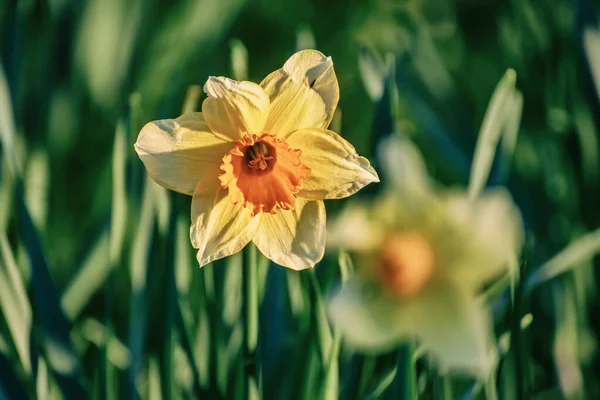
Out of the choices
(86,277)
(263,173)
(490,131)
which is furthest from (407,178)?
(86,277)

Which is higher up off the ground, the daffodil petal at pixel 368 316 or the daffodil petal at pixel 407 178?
the daffodil petal at pixel 407 178

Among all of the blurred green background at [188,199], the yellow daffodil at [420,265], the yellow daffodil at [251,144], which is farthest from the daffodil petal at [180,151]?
the yellow daffodil at [420,265]

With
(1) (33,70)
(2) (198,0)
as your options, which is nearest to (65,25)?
(1) (33,70)

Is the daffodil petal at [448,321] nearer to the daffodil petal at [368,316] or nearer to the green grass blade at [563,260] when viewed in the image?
the daffodil petal at [368,316]

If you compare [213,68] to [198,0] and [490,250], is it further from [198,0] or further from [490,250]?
[490,250]

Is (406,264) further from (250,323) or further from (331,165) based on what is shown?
(250,323)

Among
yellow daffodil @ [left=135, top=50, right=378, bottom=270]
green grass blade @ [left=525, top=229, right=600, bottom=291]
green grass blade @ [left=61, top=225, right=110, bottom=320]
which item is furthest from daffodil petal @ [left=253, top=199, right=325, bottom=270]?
green grass blade @ [left=61, top=225, right=110, bottom=320]
